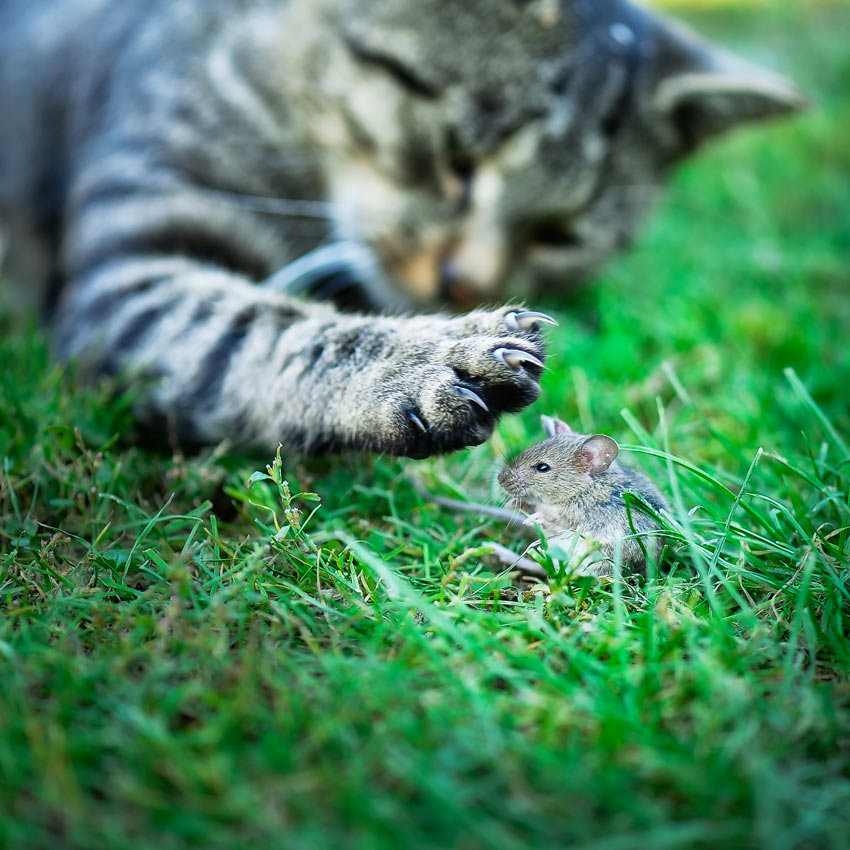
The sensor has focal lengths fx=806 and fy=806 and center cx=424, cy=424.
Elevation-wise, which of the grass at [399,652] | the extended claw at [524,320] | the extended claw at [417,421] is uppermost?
the extended claw at [524,320]

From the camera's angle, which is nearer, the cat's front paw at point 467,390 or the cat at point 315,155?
the cat's front paw at point 467,390

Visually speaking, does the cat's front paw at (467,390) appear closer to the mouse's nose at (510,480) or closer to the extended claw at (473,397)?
the extended claw at (473,397)

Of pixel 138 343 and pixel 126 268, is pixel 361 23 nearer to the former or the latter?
pixel 126 268

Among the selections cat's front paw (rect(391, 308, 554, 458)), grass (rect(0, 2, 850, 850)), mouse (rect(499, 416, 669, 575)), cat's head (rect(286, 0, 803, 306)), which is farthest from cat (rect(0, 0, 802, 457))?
mouse (rect(499, 416, 669, 575))

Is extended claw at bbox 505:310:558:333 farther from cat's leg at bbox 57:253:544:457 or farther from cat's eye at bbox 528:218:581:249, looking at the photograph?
cat's eye at bbox 528:218:581:249

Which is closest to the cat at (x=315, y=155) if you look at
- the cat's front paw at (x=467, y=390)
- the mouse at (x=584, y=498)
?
the cat's front paw at (x=467, y=390)

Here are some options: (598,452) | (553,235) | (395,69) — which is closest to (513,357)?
(598,452)

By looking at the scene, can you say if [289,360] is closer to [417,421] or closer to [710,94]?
[417,421]
